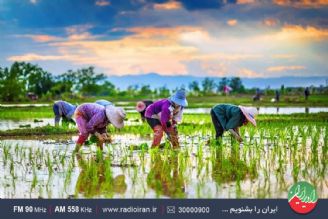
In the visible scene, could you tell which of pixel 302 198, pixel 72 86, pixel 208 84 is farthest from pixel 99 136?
pixel 208 84

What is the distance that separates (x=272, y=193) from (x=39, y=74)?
3016 centimetres

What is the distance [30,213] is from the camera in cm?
460

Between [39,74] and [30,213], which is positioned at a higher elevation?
[39,74]

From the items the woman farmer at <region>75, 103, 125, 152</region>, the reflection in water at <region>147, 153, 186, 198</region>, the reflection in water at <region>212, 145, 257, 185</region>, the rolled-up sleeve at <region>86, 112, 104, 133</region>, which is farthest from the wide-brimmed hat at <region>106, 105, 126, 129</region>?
the reflection in water at <region>212, 145, 257, 185</region>

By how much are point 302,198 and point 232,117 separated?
3.35 m

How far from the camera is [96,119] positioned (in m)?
7.39

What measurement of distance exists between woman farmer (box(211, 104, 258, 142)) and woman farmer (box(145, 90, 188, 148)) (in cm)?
69

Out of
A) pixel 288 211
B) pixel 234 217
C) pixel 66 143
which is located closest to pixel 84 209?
pixel 234 217

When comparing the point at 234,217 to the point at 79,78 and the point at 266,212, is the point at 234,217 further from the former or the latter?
the point at 79,78

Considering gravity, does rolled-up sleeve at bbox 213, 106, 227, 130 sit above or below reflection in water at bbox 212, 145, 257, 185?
above

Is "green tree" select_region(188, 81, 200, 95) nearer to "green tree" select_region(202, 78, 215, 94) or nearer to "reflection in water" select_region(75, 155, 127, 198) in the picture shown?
"green tree" select_region(202, 78, 215, 94)

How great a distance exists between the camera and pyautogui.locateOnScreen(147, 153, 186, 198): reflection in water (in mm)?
5277

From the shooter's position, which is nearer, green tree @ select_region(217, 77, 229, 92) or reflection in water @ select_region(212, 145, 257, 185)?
reflection in water @ select_region(212, 145, 257, 185)

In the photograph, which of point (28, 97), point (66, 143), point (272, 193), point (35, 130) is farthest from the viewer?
point (28, 97)
